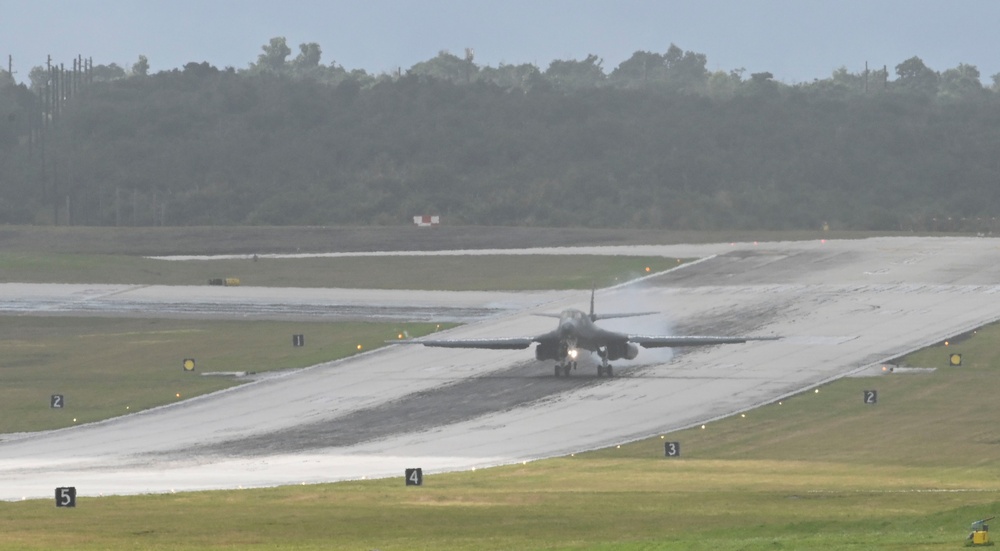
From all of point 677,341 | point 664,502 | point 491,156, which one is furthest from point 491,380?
point 491,156

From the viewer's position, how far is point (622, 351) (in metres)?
60.6

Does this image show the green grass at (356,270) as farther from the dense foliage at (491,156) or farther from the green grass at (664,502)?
the dense foliage at (491,156)

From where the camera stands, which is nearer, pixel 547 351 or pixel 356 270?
pixel 547 351

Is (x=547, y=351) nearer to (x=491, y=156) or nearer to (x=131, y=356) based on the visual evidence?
(x=131, y=356)

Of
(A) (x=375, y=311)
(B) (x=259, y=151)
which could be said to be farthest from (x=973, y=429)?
(B) (x=259, y=151)

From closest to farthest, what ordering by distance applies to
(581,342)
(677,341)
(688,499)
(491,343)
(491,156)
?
(688,499)
(581,342)
(677,341)
(491,343)
(491,156)

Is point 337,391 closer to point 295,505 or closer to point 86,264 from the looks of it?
point 295,505

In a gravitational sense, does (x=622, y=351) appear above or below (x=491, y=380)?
above

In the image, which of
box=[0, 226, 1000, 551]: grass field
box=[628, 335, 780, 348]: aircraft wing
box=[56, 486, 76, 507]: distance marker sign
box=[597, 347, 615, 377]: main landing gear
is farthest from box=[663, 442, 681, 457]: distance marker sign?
box=[56, 486, 76, 507]: distance marker sign

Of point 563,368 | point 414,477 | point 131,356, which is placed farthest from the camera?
point 131,356

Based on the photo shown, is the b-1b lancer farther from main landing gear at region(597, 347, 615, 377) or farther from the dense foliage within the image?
the dense foliage

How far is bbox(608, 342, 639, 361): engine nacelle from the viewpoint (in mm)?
60469

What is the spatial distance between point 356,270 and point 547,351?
122ft

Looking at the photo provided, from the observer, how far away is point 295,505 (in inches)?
1398
